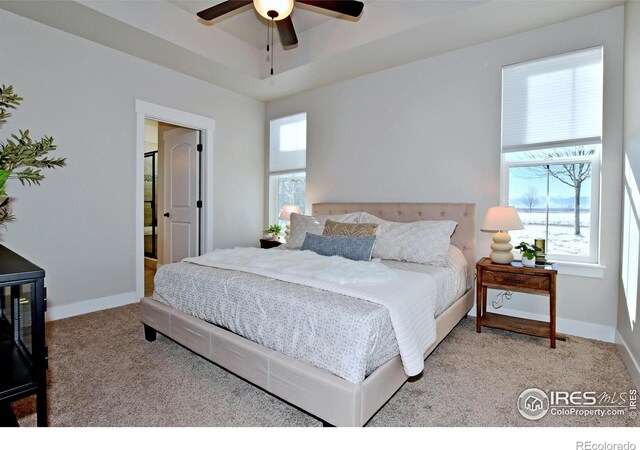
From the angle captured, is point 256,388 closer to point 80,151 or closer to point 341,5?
point 341,5

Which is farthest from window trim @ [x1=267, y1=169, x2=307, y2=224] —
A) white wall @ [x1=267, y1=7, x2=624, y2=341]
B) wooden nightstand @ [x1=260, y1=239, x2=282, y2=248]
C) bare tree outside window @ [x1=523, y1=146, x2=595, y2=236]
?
bare tree outside window @ [x1=523, y1=146, x2=595, y2=236]

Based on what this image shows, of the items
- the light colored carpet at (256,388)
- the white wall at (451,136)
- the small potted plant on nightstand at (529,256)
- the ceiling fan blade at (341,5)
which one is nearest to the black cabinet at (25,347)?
the light colored carpet at (256,388)

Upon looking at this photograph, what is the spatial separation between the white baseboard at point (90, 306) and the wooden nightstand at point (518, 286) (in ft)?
11.7

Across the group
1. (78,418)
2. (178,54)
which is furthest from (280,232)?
(78,418)

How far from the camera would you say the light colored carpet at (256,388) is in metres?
1.72

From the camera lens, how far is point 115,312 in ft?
11.1

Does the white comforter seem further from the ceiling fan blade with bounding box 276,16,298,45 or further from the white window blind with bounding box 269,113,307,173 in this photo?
the white window blind with bounding box 269,113,307,173

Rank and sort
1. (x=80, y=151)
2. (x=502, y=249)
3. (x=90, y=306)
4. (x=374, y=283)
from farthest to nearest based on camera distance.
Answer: (x=90, y=306), (x=80, y=151), (x=502, y=249), (x=374, y=283)

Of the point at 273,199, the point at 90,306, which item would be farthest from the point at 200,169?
the point at 90,306

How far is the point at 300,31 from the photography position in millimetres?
3762

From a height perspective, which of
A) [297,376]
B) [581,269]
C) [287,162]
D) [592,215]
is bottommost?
[297,376]

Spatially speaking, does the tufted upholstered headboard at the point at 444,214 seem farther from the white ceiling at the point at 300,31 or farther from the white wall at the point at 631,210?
the white ceiling at the point at 300,31

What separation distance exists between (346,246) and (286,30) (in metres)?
1.89

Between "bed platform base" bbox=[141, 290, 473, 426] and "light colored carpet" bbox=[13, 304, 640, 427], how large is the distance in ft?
0.53
